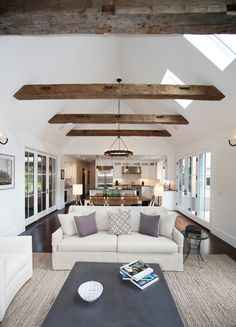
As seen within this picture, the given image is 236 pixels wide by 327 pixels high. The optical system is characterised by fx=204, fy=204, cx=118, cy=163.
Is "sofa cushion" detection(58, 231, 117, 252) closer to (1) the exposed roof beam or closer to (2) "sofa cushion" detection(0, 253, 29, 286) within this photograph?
(2) "sofa cushion" detection(0, 253, 29, 286)

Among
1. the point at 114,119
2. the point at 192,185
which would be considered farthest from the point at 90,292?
the point at 192,185

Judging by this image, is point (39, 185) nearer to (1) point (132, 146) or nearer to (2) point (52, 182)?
(2) point (52, 182)

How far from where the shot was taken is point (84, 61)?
14.7ft

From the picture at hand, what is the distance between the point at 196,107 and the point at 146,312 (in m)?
4.64

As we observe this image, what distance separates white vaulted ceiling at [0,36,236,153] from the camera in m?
3.43

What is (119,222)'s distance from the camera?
3.64m

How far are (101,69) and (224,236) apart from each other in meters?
5.12

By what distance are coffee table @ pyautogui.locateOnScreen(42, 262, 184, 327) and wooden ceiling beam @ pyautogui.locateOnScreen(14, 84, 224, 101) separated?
319cm

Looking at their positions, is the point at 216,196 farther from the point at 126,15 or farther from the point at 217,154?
the point at 126,15

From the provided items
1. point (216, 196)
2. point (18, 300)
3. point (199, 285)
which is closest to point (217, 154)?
point (216, 196)

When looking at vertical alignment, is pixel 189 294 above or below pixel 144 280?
below

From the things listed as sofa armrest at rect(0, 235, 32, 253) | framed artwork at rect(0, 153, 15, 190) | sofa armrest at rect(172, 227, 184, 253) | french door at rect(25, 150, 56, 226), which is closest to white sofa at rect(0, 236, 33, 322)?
sofa armrest at rect(0, 235, 32, 253)

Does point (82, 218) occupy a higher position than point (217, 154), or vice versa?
point (217, 154)

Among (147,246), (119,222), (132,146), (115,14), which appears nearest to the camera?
(115,14)
